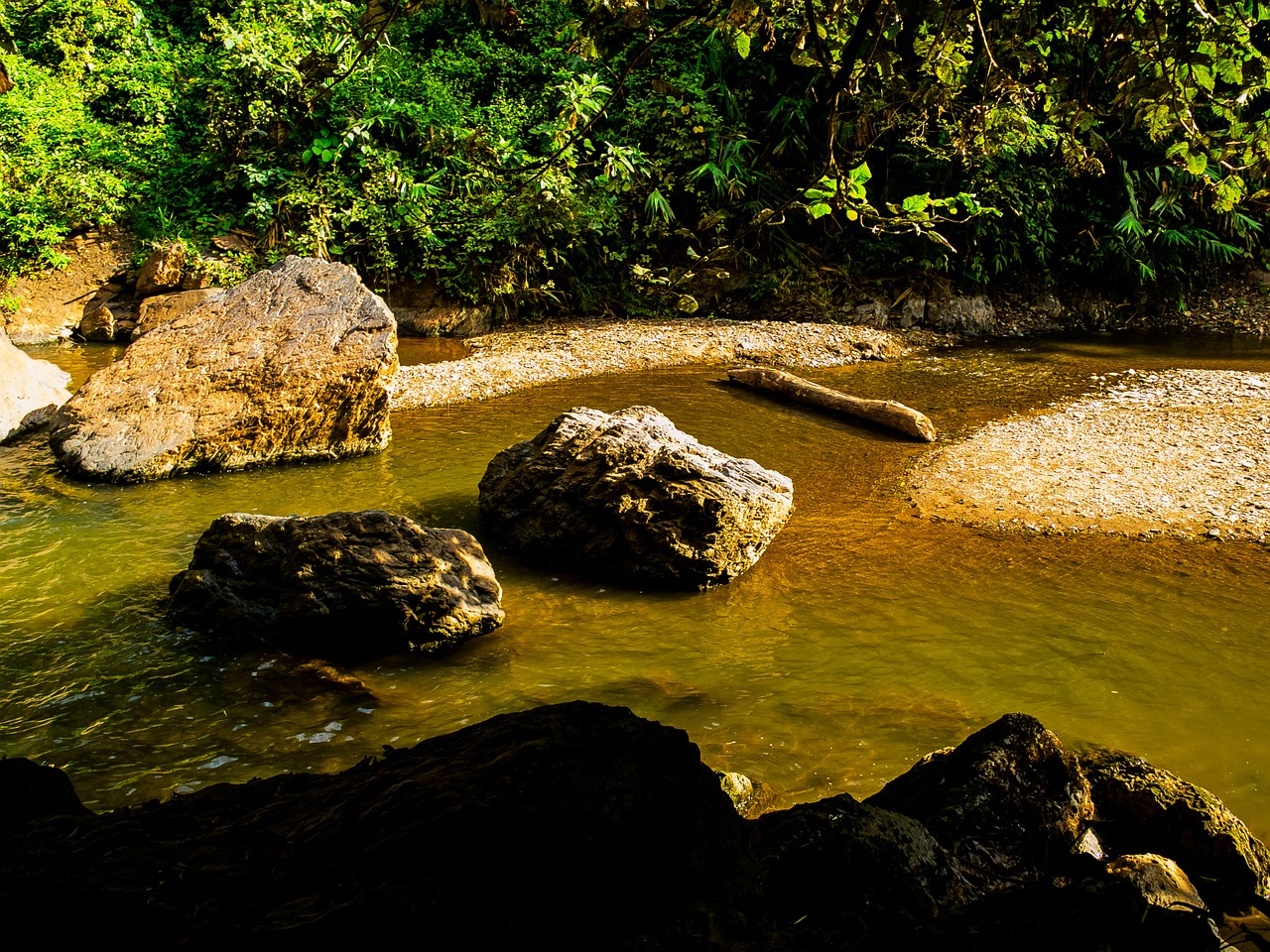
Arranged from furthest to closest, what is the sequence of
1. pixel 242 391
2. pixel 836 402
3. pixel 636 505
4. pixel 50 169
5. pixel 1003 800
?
1. pixel 50 169
2. pixel 836 402
3. pixel 242 391
4. pixel 636 505
5. pixel 1003 800

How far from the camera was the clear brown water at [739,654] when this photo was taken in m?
3.86

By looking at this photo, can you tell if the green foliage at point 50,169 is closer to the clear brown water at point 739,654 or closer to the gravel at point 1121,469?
the clear brown water at point 739,654

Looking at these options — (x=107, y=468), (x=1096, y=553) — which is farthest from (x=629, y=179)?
(x=107, y=468)

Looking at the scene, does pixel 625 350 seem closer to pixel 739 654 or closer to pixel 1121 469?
pixel 1121 469

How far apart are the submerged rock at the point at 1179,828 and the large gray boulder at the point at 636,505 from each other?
9.14 feet

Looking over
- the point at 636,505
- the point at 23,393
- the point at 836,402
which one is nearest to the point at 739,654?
the point at 636,505

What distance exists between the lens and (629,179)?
8.70 ft

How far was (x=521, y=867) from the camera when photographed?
1556 millimetres

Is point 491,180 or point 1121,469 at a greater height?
point 491,180

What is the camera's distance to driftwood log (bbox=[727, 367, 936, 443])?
8.79m

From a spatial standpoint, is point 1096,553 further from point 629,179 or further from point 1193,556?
point 629,179

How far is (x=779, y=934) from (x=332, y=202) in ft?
49.8

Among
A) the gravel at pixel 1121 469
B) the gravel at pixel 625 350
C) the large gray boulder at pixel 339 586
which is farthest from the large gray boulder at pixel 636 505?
the gravel at pixel 625 350

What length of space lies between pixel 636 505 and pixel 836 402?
15.4ft
